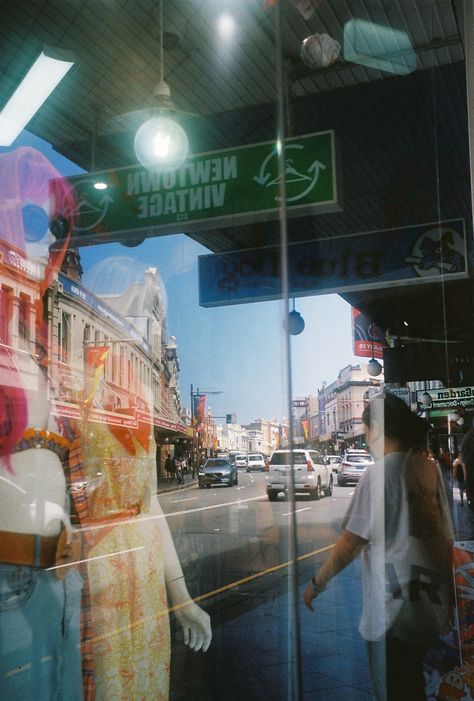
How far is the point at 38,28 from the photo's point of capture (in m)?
1.95

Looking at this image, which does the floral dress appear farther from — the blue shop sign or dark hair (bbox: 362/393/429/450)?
dark hair (bbox: 362/393/429/450)

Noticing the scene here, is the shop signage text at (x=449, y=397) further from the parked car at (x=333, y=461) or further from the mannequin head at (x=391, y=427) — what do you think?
the parked car at (x=333, y=461)

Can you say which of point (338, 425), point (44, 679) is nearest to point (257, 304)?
point (338, 425)

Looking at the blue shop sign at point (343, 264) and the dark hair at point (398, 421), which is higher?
the blue shop sign at point (343, 264)

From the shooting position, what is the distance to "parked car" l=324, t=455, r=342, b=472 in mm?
1542

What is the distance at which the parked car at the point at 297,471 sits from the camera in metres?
1.49

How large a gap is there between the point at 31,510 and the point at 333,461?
83 centimetres

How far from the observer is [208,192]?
6.10 ft

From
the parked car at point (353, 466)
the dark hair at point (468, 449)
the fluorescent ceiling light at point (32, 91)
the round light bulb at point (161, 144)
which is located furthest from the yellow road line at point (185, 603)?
the fluorescent ceiling light at point (32, 91)

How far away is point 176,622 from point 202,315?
3.22 ft

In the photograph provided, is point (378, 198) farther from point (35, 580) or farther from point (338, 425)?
point (35, 580)

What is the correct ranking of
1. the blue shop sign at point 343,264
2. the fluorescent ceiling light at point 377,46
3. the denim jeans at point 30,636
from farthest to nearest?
the fluorescent ceiling light at point 377,46, the blue shop sign at point 343,264, the denim jeans at point 30,636

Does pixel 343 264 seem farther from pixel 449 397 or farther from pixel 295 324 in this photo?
pixel 449 397

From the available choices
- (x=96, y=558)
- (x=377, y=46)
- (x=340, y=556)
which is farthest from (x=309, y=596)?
(x=377, y=46)
